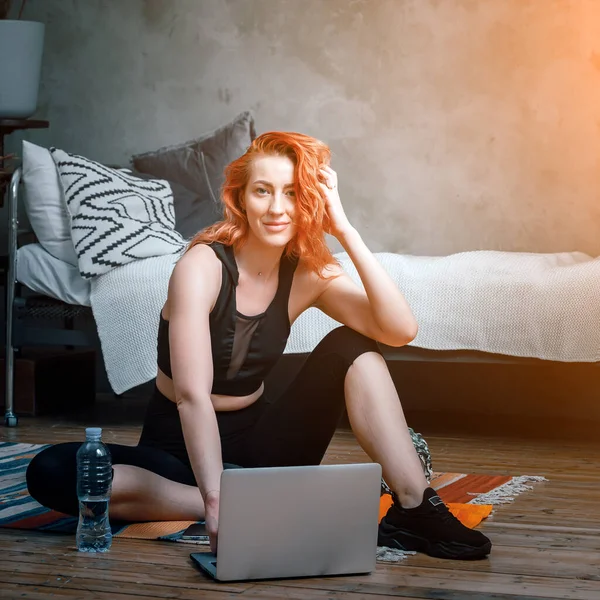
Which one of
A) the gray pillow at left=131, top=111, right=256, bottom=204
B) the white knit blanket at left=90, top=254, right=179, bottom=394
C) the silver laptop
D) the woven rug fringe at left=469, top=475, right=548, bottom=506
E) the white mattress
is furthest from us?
the gray pillow at left=131, top=111, right=256, bottom=204

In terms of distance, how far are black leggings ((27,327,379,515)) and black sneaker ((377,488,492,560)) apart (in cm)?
23

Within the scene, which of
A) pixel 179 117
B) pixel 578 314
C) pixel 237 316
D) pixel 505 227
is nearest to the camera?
pixel 237 316

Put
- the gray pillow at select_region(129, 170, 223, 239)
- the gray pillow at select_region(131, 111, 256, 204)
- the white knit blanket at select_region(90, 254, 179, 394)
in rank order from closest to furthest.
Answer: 1. the white knit blanket at select_region(90, 254, 179, 394)
2. the gray pillow at select_region(129, 170, 223, 239)
3. the gray pillow at select_region(131, 111, 256, 204)

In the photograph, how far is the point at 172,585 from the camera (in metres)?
1.59

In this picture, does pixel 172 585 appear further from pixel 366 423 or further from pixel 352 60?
pixel 352 60

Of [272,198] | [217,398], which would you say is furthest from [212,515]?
[272,198]

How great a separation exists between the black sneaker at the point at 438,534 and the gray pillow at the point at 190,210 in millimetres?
2042

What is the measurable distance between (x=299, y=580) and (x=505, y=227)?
2.57 metres

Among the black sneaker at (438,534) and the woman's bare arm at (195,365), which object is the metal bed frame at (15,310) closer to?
the woman's bare arm at (195,365)

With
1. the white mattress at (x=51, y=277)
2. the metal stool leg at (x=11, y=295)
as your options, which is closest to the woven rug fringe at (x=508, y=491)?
the white mattress at (x=51, y=277)

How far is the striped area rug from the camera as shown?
1.91 metres

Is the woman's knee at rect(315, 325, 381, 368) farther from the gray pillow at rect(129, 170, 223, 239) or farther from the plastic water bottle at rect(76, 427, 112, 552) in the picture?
the gray pillow at rect(129, 170, 223, 239)

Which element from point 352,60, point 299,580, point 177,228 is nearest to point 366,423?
point 299,580

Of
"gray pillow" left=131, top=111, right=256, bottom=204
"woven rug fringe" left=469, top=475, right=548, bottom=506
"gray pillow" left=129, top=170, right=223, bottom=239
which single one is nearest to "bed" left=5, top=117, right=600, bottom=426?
"gray pillow" left=129, top=170, right=223, bottom=239
